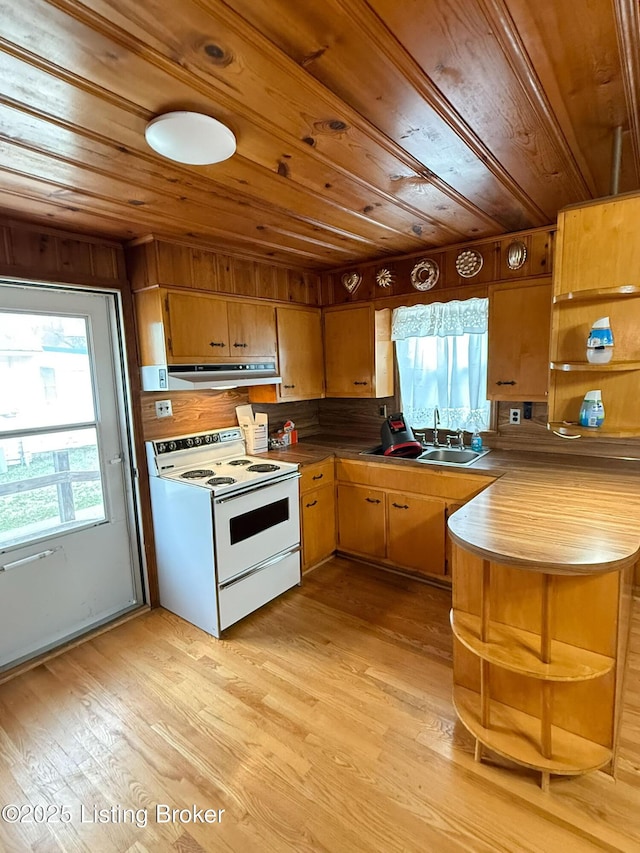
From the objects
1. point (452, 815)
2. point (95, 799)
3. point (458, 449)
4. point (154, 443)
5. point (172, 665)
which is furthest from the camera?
point (458, 449)

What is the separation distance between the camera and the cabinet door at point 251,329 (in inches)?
119

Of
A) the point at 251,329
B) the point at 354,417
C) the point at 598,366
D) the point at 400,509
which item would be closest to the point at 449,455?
the point at 400,509

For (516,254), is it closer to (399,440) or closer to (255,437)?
(399,440)

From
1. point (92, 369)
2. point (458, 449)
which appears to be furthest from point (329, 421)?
point (92, 369)

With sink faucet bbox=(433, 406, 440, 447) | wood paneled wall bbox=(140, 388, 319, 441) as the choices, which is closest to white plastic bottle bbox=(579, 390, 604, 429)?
sink faucet bbox=(433, 406, 440, 447)

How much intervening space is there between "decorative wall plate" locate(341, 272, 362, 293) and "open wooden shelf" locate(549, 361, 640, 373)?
191 centimetres

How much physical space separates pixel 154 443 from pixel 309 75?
2251 mm

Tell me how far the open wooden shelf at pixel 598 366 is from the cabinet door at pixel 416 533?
47.9 inches

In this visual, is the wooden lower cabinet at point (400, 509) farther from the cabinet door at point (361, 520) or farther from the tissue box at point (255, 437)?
the tissue box at point (255, 437)

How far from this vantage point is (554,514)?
1883 mm

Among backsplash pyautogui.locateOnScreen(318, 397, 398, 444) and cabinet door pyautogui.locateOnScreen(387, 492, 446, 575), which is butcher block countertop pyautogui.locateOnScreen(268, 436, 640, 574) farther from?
backsplash pyautogui.locateOnScreen(318, 397, 398, 444)

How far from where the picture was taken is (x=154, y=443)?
2850 mm

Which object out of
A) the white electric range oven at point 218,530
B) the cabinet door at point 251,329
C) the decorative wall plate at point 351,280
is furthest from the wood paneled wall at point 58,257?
the decorative wall plate at point 351,280

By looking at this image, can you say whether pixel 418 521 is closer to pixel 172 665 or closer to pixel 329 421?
pixel 329 421
